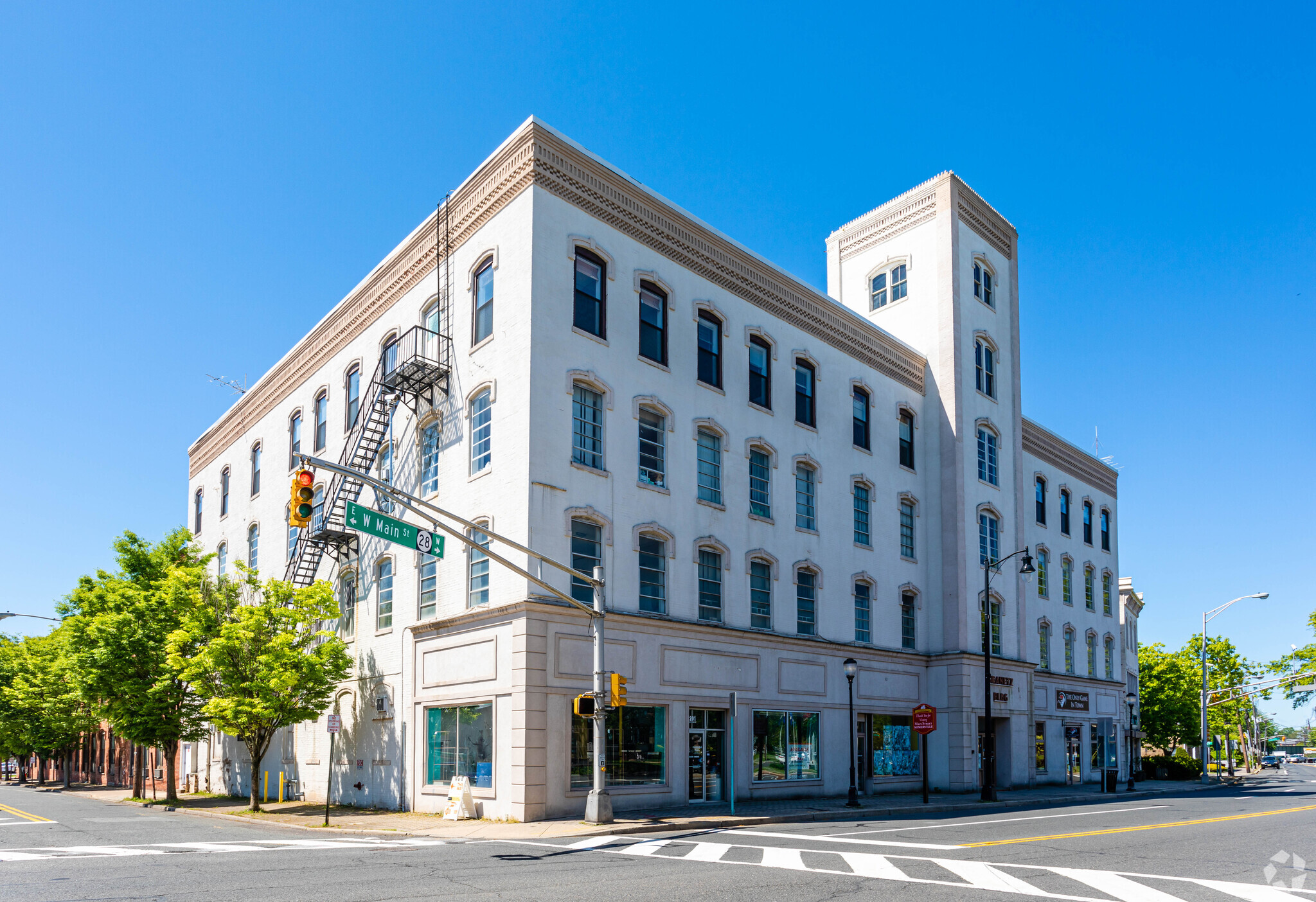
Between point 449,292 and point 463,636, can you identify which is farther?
point 449,292

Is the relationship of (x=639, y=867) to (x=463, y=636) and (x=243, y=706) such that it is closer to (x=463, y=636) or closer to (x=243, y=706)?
(x=463, y=636)

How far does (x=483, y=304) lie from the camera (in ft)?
89.0

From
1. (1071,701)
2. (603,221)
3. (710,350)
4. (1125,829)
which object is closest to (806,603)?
(710,350)

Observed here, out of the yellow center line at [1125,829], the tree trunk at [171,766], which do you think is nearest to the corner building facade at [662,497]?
the tree trunk at [171,766]

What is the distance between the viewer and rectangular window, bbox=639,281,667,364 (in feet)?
92.2

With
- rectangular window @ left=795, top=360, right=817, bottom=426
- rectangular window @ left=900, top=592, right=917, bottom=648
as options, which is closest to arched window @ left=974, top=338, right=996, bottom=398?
rectangular window @ left=900, top=592, right=917, bottom=648

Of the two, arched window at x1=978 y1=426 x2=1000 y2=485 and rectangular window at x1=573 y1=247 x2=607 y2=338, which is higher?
rectangular window at x1=573 y1=247 x2=607 y2=338

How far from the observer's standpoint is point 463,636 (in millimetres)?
25406

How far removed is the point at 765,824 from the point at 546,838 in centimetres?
596

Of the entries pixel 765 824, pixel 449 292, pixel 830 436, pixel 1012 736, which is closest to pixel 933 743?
pixel 1012 736

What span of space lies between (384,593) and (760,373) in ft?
43.2

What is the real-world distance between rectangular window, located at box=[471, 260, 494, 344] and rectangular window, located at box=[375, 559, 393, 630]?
773 cm

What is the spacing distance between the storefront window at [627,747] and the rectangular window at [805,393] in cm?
1135

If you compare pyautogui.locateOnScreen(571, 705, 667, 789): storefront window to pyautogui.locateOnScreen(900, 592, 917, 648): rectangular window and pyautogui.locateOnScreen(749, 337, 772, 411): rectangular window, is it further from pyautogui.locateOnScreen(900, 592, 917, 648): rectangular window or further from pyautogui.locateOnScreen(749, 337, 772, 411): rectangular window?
pyautogui.locateOnScreen(900, 592, 917, 648): rectangular window
